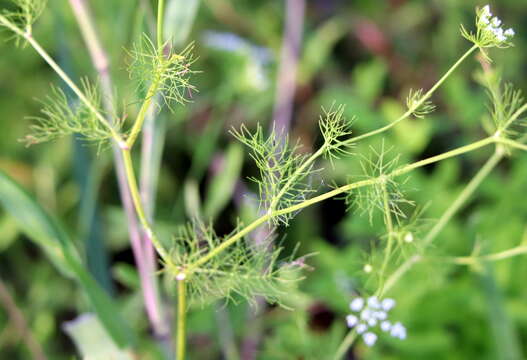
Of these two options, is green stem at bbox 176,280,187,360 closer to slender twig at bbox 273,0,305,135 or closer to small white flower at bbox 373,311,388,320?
small white flower at bbox 373,311,388,320

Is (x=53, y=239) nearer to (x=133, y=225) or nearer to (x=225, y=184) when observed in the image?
(x=133, y=225)

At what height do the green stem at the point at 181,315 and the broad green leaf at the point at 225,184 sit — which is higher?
the broad green leaf at the point at 225,184

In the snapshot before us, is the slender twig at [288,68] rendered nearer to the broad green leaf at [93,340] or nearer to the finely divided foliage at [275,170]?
the broad green leaf at [93,340]

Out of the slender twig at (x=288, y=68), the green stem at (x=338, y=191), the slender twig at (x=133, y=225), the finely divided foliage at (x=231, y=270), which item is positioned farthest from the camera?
the slender twig at (x=288, y=68)

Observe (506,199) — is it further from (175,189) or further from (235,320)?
(175,189)

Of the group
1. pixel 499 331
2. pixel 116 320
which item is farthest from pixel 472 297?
pixel 116 320

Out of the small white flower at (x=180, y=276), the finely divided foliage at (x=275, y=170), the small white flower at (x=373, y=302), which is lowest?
the small white flower at (x=373, y=302)

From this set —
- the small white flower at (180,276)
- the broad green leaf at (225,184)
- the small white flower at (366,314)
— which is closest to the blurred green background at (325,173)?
the broad green leaf at (225,184)

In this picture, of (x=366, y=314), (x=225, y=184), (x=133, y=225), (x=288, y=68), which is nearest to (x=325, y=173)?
(x=288, y=68)
